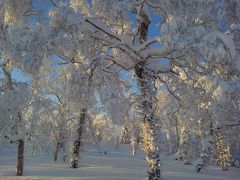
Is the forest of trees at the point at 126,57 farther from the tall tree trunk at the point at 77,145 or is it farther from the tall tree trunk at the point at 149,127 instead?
the tall tree trunk at the point at 77,145

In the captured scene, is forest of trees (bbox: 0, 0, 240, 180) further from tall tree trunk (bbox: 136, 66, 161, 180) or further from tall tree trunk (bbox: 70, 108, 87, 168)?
tall tree trunk (bbox: 70, 108, 87, 168)

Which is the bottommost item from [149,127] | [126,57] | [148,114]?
[149,127]

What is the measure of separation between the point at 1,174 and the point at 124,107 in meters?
10.3

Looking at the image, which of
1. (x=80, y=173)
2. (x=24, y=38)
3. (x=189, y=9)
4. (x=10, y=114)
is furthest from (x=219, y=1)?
(x=80, y=173)

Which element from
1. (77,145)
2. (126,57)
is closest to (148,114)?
(126,57)

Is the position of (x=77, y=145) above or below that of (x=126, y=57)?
below

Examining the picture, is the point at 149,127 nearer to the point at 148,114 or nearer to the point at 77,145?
the point at 148,114

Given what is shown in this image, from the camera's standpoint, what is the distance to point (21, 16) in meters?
14.6

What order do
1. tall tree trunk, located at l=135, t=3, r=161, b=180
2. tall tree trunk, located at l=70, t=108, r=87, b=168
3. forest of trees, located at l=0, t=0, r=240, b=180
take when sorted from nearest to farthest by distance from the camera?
forest of trees, located at l=0, t=0, r=240, b=180 < tall tree trunk, located at l=135, t=3, r=161, b=180 < tall tree trunk, located at l=70, t=108, r=87, b=168

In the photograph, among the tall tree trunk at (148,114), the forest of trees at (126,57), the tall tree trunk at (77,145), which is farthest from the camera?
the tall tree trunk at (77,145)

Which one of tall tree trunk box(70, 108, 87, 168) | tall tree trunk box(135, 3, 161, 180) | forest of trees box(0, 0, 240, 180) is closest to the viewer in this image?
forest of trees box(0, 0, 240, 180)

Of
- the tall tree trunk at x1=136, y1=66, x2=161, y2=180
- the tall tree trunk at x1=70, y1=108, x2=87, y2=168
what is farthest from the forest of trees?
the tall tree trunk at x1=70, y1=108, x2=87, y2=168

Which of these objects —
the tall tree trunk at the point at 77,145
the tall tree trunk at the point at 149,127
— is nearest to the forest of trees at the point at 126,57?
→ the tall tree trunk at the point at 149,127

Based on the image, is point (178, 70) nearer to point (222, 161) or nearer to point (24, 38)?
point (24, 38)
